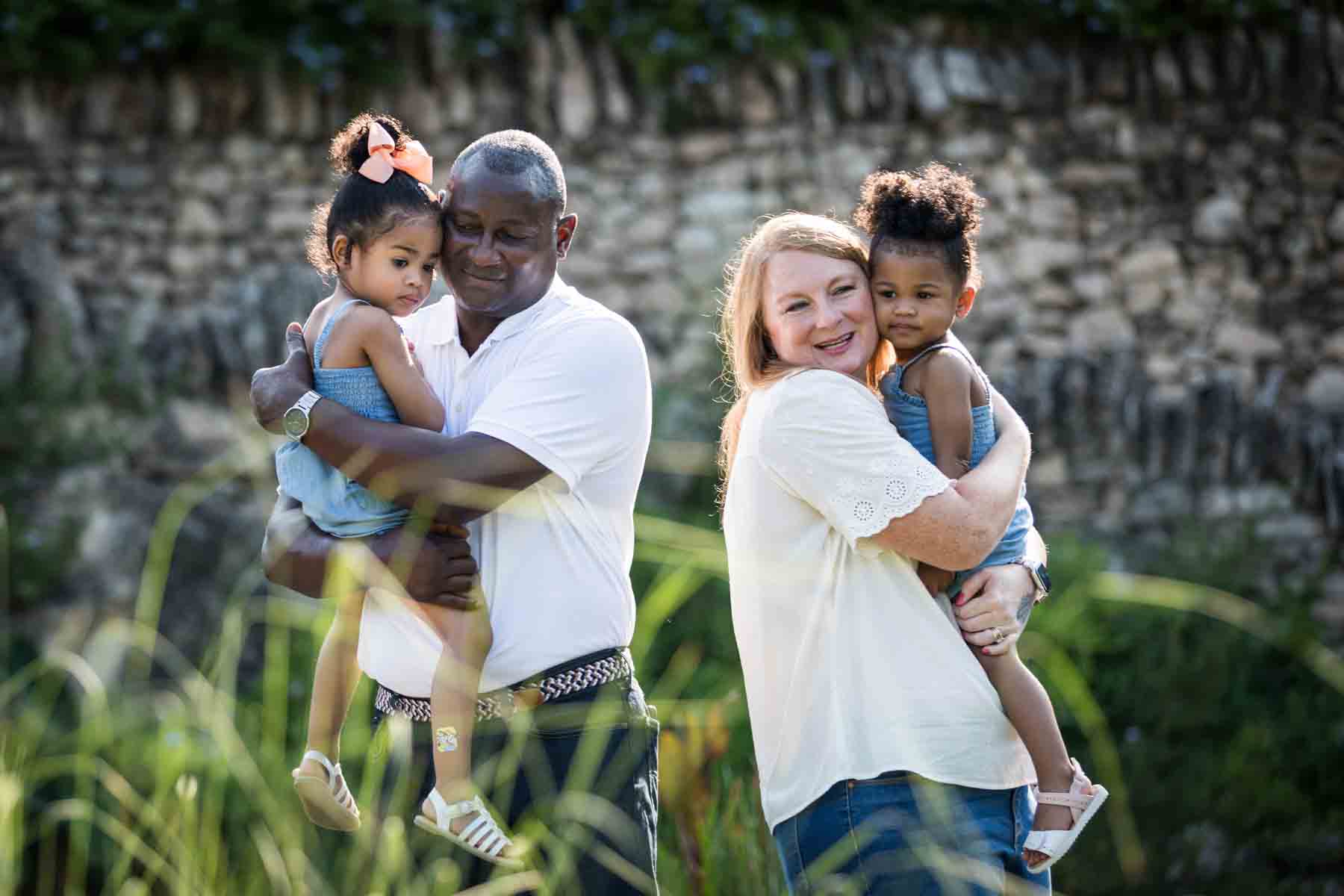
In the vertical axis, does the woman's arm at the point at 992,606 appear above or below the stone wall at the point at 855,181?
below

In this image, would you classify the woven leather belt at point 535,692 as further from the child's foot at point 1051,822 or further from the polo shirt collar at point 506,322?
the child's foot at point 1051,822

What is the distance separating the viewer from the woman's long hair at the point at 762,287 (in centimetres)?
242

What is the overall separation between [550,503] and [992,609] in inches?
29.9

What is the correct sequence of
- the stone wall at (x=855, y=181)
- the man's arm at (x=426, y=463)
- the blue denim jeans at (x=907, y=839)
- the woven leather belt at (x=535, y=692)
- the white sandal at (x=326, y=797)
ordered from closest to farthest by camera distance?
the blue denim jeans at (x=907, y=839), the man's arm at (x=426, y=463), the woven leather belt at (x=535, y=692), the white sandal at (x=326, y=797), the stone wall at (x=855, y=181)

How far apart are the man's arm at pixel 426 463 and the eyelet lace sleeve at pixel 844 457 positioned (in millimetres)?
408

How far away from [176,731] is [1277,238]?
636 cm

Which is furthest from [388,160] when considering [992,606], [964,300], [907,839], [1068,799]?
[1068,799]

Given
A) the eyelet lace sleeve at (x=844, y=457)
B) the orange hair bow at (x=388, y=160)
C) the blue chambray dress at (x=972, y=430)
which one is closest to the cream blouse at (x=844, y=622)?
the eyelet lace sleeve at (x=844, y=457)

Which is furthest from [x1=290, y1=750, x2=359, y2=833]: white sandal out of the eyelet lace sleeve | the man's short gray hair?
the man's short gray hair

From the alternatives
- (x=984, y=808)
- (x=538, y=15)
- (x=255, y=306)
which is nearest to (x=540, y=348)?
(x=984, y=808)

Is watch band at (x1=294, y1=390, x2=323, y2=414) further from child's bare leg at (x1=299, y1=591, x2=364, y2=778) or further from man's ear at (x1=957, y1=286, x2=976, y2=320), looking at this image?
man's ear at (x1=957, y1=286, x2=976, y2=320)

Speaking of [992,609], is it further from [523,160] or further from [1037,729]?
[523,160]

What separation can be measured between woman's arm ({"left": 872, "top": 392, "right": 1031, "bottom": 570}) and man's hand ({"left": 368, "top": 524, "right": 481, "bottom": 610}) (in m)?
0.67

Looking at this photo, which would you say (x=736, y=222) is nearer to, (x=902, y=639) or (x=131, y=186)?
(x=131, y=186)
